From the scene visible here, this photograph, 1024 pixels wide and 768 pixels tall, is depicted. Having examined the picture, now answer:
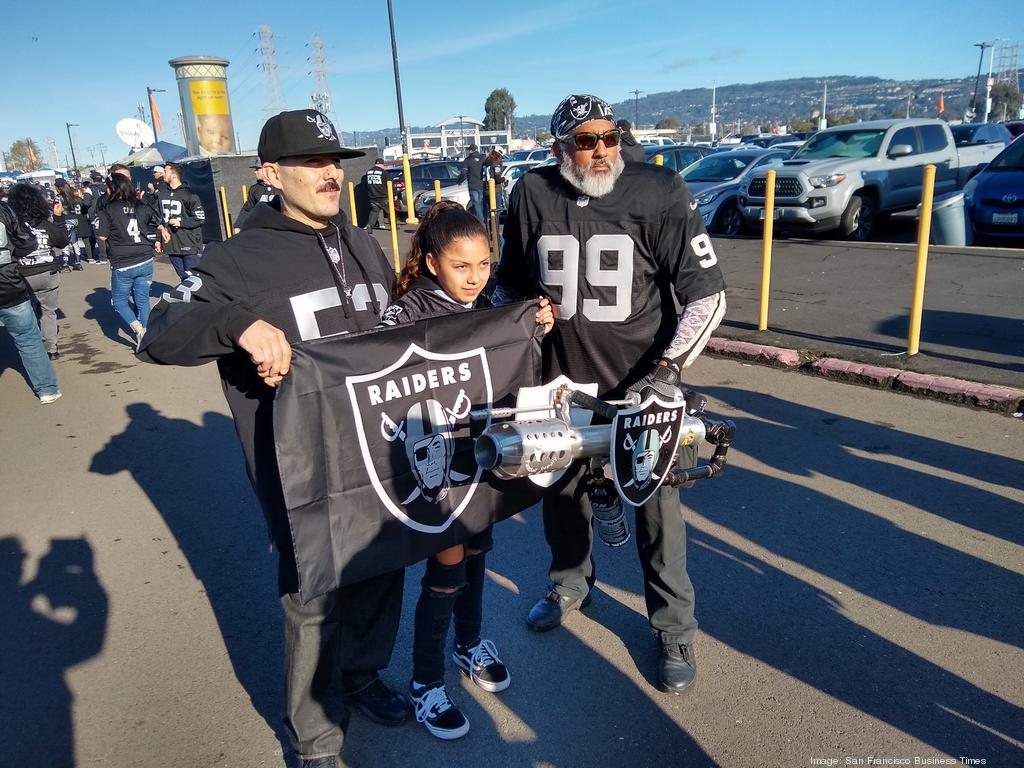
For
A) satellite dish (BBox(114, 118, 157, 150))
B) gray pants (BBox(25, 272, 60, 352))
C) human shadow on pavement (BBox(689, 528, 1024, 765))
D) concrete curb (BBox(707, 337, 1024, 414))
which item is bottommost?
human shadow on pavement (BBox(689, 528, 1024, 765))

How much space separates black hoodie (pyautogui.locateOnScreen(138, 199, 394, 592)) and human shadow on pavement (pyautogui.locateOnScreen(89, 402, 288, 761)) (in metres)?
1.02

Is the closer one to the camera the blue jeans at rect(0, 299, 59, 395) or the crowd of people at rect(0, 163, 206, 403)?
the blue jeans at rect(0, 299, 59, 395)

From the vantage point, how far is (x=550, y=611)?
3396 mm

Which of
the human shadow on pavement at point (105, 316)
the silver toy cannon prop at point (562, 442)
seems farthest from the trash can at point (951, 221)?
the human shadow on pavement at point (105, 316)

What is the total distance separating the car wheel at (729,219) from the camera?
14.1 meters

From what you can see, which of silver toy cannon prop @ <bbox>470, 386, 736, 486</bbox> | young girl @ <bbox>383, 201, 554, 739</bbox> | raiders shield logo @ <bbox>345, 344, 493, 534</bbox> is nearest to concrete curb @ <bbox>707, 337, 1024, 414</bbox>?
young girl @ <bbox>383, 201, 554, 739</bbox>

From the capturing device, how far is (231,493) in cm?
508

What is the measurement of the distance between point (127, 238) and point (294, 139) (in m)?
7.96

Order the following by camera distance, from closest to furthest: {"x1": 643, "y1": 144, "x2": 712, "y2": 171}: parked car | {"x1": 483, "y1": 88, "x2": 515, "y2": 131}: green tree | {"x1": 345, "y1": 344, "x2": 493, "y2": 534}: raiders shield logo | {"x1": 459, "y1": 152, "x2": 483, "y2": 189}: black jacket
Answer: {"x1": 345, "y1": 344, "x2": 493, "y2": 534}: raiders shield logo < {"x1": 643, "y1": 144, "x2": 712, "y2": 171}: parked car < {"x1": 459, "y1": 152, "x2": 483, "y2": 189}: black jacket < {"x1": 483, "y1": 88, "x2": 515, "y2": 131}: green tree

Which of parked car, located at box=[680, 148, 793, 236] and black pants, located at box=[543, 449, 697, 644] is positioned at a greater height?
parked car, located at box=[680, 148, 793, 236]

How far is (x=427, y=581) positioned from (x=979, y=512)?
126 inches

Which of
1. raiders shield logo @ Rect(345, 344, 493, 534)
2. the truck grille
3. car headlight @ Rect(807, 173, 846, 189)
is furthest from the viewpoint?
the truck grille

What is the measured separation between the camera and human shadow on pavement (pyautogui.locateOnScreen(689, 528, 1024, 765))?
2.62 m

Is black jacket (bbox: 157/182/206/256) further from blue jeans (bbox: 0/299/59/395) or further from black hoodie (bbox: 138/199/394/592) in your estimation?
black hoodie (bbox: 138/199/394/592)
